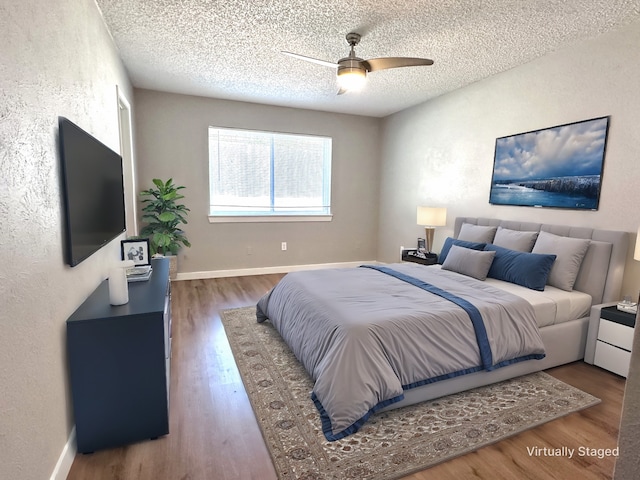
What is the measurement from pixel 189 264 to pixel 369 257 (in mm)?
3063

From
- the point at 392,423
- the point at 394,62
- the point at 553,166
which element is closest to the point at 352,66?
the point at 394,62

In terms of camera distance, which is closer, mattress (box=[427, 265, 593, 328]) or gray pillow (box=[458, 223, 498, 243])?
mattress (box=[427, 265, 593, 328])

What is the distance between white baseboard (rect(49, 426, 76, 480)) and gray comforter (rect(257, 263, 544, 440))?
1.23m

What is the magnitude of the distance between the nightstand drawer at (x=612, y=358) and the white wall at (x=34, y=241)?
3464 mm

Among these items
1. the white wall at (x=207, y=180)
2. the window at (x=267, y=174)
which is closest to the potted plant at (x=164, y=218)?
the white wall at (x=207, y=180)

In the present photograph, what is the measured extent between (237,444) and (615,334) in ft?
8.98

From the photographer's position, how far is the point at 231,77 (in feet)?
13.1

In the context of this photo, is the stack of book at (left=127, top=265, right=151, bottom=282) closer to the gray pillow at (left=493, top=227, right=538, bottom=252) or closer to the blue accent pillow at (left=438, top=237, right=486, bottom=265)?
the blue accent pillow at (left=438, top=237, right=486, bottom=265)

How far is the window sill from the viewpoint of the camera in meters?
5.12

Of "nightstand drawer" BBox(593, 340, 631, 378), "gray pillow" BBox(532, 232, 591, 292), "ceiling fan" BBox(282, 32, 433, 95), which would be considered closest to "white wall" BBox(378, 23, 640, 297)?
"gray pillow" BBox(532, 232, 591, 292)

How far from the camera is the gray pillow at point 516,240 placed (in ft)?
10.7

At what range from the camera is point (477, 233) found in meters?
3.72

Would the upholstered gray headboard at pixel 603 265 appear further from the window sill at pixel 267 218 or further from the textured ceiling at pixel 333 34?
the window sill at pixel 267 218

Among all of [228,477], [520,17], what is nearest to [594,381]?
[228,477]
